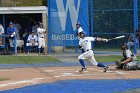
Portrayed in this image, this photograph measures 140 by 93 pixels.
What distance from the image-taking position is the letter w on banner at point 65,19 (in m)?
29.2

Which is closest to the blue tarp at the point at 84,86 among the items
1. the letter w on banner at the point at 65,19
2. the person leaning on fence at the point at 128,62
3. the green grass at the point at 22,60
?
the person leaning on fence at the point at 128,62

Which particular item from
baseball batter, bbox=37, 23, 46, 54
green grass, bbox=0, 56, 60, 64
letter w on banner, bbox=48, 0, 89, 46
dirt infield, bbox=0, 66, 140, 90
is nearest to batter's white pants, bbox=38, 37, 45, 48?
baseball batter, bbox=37, 23, 46, 54

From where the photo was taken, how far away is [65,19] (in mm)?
29312

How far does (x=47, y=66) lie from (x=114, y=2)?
1858 centimetres

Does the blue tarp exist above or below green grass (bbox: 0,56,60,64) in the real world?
below

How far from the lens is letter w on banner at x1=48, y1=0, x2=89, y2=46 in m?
29.2

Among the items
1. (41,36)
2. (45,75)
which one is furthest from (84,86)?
(41,36)

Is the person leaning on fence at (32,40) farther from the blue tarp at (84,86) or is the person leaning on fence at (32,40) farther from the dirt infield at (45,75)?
the blue tarp at (84,86)

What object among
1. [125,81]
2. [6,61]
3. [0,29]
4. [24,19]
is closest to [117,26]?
[24,19]

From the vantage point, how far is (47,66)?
21859 millimetres

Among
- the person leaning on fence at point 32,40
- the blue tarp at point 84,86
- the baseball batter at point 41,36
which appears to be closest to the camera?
the blue tarp at point 84,86

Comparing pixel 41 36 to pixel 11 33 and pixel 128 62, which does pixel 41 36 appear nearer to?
pixel 11 33

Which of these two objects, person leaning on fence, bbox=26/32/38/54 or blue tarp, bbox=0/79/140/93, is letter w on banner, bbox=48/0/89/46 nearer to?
person leaning on fence, bbox=26/32/38/54

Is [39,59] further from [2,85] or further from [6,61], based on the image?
[2,85]
